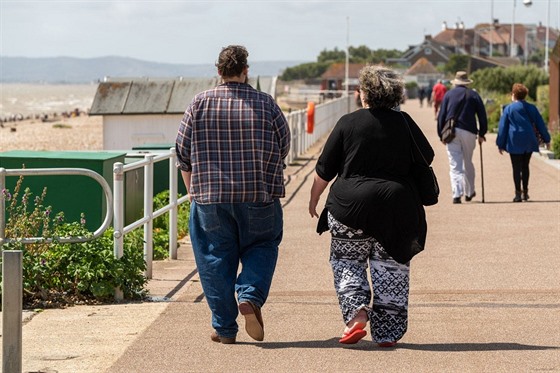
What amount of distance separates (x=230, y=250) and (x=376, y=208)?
913mm

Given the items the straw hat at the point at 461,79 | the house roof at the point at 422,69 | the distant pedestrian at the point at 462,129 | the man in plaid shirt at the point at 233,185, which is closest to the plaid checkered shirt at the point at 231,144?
the man in plaid shirt at the point at 233,185

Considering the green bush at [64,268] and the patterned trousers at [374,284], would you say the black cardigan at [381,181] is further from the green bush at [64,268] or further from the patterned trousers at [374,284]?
the green bush at [64,268]

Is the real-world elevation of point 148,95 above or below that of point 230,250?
above

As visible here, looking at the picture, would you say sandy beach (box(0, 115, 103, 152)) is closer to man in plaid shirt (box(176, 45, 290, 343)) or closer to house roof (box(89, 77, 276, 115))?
house roof (box(89, 77, 276, 115))

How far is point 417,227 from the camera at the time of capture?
24.1 ft

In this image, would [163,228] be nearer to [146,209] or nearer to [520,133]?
[146,209]

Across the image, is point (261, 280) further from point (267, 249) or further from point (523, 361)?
point (523, 361)

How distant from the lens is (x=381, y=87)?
24.0ft

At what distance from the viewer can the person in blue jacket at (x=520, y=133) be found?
649 inches

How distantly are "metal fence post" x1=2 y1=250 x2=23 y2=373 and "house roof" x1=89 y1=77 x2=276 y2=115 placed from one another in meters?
18.9

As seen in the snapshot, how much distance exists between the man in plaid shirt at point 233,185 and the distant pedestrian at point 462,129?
9.03 metres

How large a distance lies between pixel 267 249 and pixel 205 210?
0.44 meters

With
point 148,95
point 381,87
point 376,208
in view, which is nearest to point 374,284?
point 376,208

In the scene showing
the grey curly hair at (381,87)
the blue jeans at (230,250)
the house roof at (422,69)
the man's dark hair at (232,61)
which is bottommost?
the blue jeans at (230,250)
